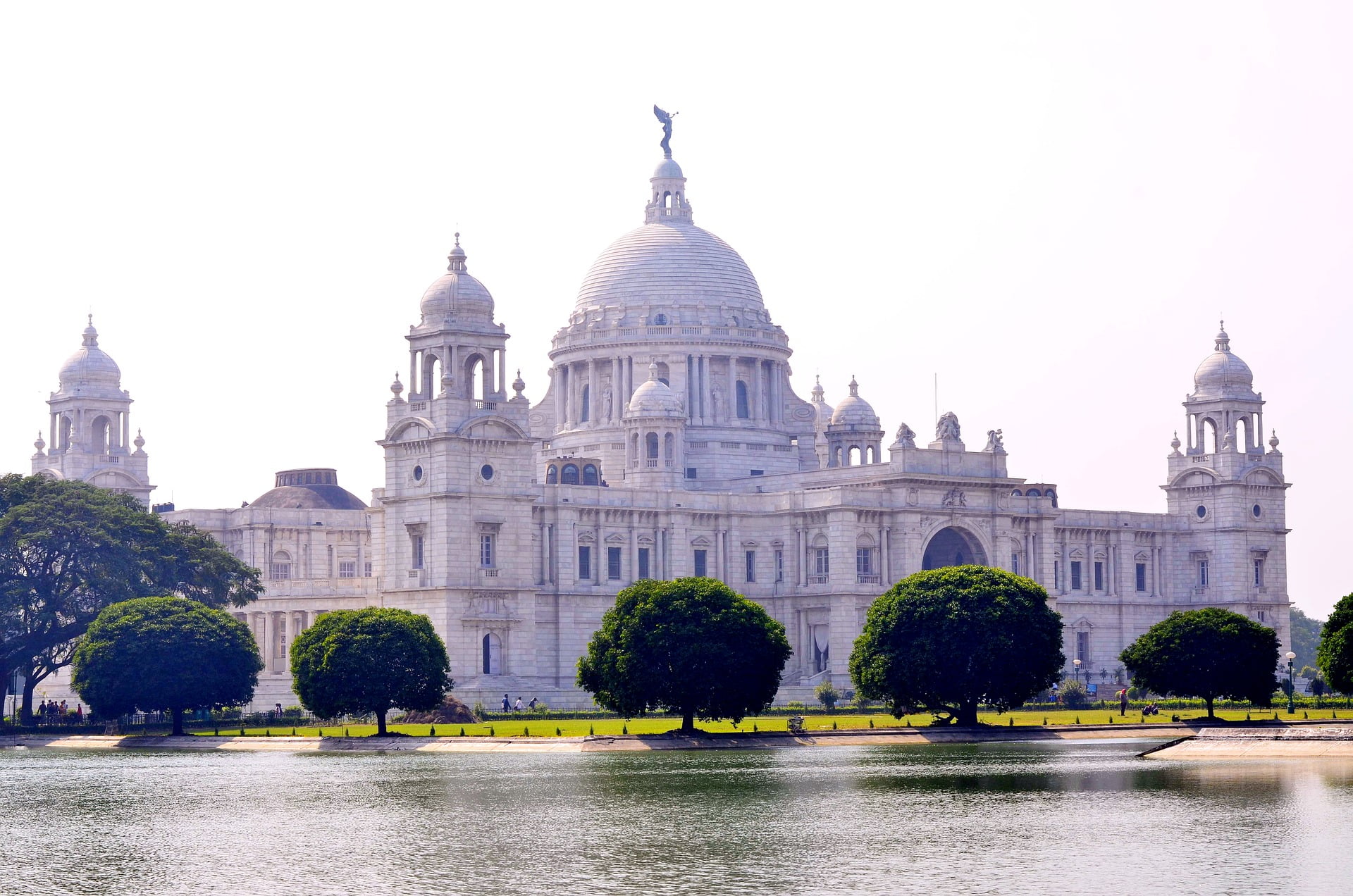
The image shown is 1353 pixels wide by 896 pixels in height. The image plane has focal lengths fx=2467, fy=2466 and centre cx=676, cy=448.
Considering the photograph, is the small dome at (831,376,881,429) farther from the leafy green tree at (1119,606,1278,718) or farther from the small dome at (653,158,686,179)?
the leafy green tree at (1119,606,1278,718)

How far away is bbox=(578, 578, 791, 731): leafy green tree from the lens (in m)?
93.2

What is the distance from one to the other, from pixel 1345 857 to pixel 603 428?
373 feet

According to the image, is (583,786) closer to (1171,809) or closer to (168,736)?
(1171,809)

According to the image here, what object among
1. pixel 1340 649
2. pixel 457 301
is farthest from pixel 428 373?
pixel 1340 649

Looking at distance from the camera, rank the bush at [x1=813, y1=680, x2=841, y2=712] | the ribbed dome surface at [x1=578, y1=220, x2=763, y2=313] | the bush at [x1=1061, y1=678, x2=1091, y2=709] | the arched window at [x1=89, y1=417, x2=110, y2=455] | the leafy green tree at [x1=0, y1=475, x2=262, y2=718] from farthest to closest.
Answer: the ribbed dome surface at [x1=578, y1=220, x2=763, y2=313], the arched window at [x1=89, y1=417, x2=110, y2=455], the bush at [x1=813, y1=680, x2=841, y2=712], the bush at [x1=1061, y1=678, x2=1091, y2=709], the leafy green tree at [x1=0, y1=475, x2=262, y2=718]

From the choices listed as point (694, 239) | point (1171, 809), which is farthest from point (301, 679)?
point (694, 239)

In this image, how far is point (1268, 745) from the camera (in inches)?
3179

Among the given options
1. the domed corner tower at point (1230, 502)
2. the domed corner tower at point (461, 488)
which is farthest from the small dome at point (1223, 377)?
the domed corner tower at point (461, 488)

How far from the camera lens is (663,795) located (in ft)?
219

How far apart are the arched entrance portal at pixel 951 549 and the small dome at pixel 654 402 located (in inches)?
683

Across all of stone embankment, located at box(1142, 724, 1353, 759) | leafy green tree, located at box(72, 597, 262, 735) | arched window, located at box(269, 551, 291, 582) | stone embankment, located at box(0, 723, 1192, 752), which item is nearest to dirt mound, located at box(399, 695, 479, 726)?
leafy green tree, located at box(72, 597, 262, 735)

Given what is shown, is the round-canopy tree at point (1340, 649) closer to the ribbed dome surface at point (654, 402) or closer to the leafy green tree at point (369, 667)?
the leafy green tree at point (369, 667)

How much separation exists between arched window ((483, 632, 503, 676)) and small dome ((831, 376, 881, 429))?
39.4 meters

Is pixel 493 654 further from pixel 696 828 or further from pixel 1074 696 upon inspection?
pixel 696 828
